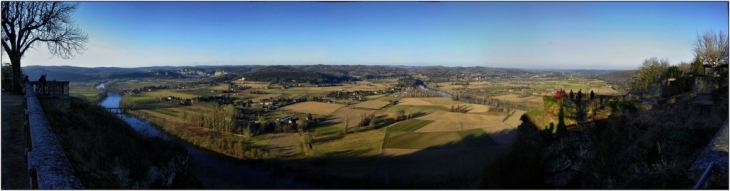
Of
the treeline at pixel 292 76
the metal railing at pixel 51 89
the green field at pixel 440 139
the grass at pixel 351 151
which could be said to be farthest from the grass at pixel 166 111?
the metal railing at pixel 51 89

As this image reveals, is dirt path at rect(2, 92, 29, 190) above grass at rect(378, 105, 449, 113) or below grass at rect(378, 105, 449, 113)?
above

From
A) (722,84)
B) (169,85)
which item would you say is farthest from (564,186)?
(169,85)

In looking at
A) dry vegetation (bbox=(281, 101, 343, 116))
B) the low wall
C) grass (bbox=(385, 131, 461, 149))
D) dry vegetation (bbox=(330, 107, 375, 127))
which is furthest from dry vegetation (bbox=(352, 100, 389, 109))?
the low wall

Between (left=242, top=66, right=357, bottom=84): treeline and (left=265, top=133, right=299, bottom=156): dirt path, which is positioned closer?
(left=265, top=133, right=299, bottom=156): dirt path

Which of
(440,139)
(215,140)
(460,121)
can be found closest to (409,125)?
(460,121)

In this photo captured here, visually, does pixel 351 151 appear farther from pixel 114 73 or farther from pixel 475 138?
pixel 114 73

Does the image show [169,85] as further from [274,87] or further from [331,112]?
[331,112]

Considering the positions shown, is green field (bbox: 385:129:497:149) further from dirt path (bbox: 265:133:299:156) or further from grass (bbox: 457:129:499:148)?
dirt path (bbox: 265:133:299:156)
